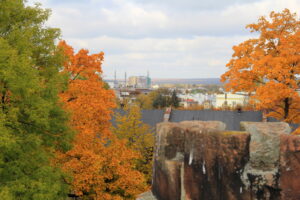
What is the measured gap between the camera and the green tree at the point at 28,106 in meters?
11.5

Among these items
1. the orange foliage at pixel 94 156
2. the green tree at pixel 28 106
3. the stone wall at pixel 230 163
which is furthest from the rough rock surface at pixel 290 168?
the orange foliage at pixel 94 156

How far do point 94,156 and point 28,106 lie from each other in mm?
4932

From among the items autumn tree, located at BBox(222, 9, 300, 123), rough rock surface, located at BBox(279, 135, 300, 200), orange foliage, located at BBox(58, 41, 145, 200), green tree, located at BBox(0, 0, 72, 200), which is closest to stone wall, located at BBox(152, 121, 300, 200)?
rough rock surface, located at BBox(279, 135, 300, 200)

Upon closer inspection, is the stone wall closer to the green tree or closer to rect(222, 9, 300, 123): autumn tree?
the green tree

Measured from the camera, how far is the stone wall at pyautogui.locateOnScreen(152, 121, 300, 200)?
6898 millimetres

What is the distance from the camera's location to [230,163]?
25.1 ft

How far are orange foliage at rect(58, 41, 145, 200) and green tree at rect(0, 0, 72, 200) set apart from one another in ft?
4.57

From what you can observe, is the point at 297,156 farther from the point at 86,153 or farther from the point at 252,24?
the point at 252,24

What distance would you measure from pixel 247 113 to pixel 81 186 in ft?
78.8

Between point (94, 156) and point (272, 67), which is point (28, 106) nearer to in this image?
point (94, 156)

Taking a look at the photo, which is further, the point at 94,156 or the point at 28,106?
the point at 94,156

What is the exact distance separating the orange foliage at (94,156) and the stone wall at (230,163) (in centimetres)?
727

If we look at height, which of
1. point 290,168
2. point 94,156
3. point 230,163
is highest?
point 290,168

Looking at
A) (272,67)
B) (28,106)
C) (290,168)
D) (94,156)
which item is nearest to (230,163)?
(290,168)
